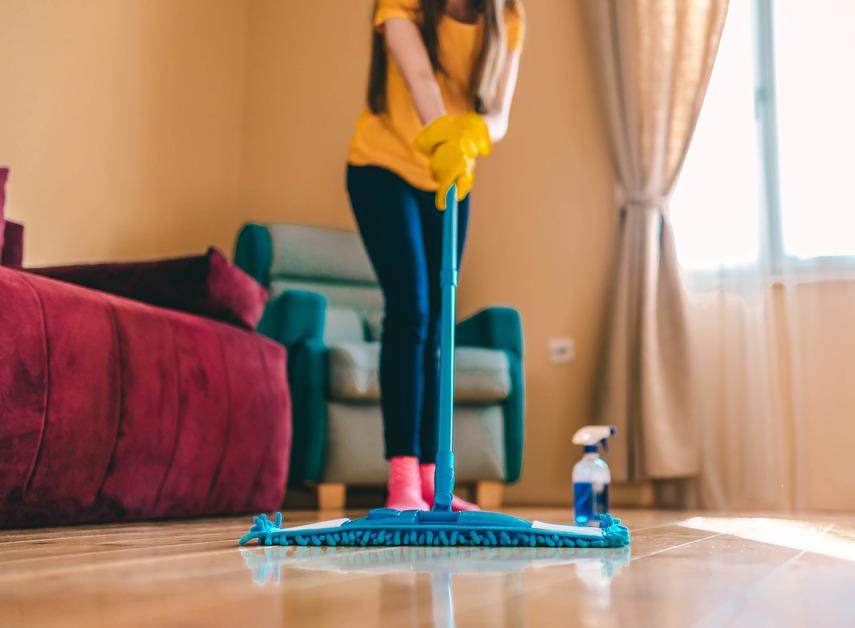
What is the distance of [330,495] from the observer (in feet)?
9.65

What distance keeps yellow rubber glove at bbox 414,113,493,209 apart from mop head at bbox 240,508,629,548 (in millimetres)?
494

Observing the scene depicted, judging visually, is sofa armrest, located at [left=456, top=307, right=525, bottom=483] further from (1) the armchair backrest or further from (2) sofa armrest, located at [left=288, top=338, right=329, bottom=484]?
(2) sofa armrest, located at [left=288, top=338, right=329, bottom=484]

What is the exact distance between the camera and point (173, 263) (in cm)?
210

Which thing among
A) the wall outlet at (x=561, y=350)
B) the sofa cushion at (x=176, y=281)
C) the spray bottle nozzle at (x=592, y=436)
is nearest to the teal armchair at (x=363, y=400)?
the wall outlet at (x=561, y=350)

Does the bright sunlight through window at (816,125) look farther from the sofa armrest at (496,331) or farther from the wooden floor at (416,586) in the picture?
the wooden floor at (416,586)

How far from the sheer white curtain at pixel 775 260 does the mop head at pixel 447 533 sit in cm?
235

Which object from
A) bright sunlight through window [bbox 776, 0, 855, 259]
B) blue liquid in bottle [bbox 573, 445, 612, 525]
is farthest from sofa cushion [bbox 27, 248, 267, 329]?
bright sunlight through window [bbox 776, 0, 855, 259]

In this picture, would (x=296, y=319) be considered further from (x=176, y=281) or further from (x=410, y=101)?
(x=410, y=101)

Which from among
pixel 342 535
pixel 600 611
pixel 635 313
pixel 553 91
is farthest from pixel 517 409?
pixel 600 611

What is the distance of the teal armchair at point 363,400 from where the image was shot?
9.57 ft

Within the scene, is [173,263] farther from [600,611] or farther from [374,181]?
[600,611]

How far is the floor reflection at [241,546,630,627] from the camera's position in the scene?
2.29ft

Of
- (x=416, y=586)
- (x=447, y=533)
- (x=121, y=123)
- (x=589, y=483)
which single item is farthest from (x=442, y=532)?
(x=121, y=123)

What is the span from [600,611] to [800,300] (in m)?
3.02
